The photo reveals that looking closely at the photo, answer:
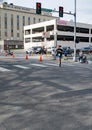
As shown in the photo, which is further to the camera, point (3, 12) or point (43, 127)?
point (3, 12)

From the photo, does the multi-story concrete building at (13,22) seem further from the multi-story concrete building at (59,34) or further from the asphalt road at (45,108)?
the asphalt road at (45,108)

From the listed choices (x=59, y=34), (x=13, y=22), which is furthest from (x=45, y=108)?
(x=13, y=22)

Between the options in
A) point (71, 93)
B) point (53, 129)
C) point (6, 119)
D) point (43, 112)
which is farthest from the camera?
point (71, 93)

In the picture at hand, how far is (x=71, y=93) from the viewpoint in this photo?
8.94 metres

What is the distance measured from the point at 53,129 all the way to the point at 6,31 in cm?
11316

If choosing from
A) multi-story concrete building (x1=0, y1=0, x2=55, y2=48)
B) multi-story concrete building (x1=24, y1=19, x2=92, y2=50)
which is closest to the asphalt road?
multi-story concrete building (x1=24, y1=19, x2=92, y2=50)

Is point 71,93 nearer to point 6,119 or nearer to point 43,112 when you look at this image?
point 43,112

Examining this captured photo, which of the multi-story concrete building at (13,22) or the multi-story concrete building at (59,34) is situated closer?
the multi-story concrete building at (59,34)

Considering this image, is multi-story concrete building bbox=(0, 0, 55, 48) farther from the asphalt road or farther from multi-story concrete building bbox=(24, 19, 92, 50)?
the asphalt road

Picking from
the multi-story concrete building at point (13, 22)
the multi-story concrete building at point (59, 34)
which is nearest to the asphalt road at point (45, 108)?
the multi-story concrete building at point (59, 34)

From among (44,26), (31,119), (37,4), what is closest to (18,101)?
(31,119)

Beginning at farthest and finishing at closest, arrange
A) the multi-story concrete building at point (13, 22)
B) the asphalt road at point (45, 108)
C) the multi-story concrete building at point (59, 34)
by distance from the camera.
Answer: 1. the multi-story concrete building at point (13, 22)
2. the multi-story concrete building at point (59, 34)
3. the asphalt road at point (45, 108)

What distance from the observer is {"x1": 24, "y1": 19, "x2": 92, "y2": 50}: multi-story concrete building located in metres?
78.2

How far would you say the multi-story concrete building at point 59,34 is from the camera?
7819cm
